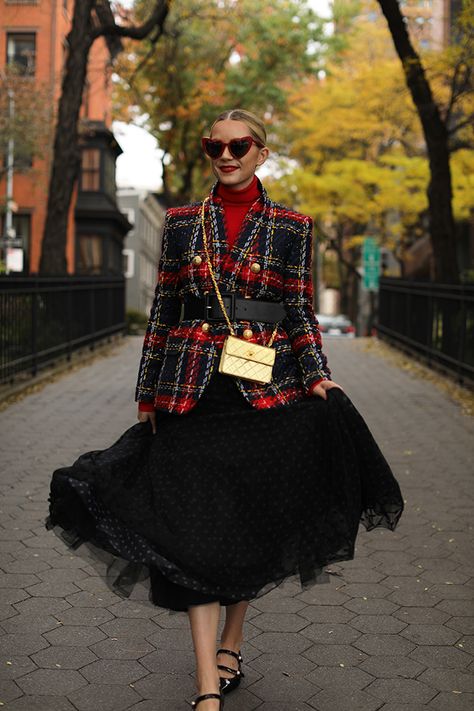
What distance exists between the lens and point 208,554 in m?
3.32

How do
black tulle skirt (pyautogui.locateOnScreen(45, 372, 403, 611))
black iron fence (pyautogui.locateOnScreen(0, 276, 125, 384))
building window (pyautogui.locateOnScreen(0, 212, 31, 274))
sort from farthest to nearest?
building window (pyautogui.locateOnScreen(0, 212, 31, 274)) → black iron fence (pyautogui.locateOnScreen(0, 276, 125, 384)) → black tulle skirt (pyautogui.locateOnScreen(45, 372, 403, 611))

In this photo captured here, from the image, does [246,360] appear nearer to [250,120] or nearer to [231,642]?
[250,120]

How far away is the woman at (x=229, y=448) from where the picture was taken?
11.1 feet

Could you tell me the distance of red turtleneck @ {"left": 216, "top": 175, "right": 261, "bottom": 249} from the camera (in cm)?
369

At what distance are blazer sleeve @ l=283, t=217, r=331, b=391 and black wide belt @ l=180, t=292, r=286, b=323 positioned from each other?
0.04 meters

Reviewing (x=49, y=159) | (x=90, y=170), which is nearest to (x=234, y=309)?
(x=49, y=159)

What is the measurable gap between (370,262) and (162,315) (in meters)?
30.0

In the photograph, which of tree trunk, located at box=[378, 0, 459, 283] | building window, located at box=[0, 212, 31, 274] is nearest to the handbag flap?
tree trunk, located at box=[378, 0, 459, 283]

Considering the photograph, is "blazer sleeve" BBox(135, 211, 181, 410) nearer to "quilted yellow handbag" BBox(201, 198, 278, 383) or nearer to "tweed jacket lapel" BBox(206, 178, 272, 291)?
"tweed jacket lapel" BBox(206, 178, 272, 291)

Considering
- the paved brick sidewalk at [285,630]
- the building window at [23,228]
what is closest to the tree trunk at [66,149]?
the paved brick sidewalk at [285,630]

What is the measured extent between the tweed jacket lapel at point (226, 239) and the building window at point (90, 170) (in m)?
39.4

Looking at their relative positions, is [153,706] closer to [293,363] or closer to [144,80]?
[293,363]

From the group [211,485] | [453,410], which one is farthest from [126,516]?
[453,410]

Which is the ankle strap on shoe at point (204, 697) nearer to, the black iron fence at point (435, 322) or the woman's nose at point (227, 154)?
the woman's nose at point (227, 154)
